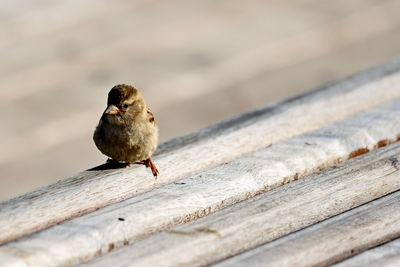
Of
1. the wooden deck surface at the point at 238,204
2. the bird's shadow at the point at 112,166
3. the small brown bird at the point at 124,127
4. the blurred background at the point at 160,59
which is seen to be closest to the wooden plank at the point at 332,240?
the wooden deck surface at the point at 238,204

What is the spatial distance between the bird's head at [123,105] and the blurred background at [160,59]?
104 inches

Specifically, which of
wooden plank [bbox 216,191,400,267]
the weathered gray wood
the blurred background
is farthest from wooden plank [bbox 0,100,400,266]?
the blurred background

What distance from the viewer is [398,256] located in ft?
8.02

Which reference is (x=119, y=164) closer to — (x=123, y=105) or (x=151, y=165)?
(x=151, y=165)

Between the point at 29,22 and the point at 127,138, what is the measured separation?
4.56 metres

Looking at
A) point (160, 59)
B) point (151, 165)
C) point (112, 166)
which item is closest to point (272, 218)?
point (151, 165)

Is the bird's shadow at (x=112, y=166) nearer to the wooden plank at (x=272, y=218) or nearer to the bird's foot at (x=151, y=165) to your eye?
the bird's foot at (x=151, y=165)

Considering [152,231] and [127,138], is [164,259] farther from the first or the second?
[127,138]

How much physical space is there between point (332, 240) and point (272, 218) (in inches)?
9.1

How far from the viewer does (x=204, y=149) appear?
3.37 m

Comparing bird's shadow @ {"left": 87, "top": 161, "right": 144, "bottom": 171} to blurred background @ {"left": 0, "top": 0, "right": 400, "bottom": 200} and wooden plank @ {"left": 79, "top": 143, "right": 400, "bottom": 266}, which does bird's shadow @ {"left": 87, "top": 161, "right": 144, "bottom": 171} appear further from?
blurred background @ {"left": 0, "top": 0, "right": 400, "bottom": 200}

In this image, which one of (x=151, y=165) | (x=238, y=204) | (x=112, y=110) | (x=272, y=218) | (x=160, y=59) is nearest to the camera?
(x=272, y=218)

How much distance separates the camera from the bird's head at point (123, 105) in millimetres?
4027

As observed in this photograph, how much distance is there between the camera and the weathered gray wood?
7.94 feet
